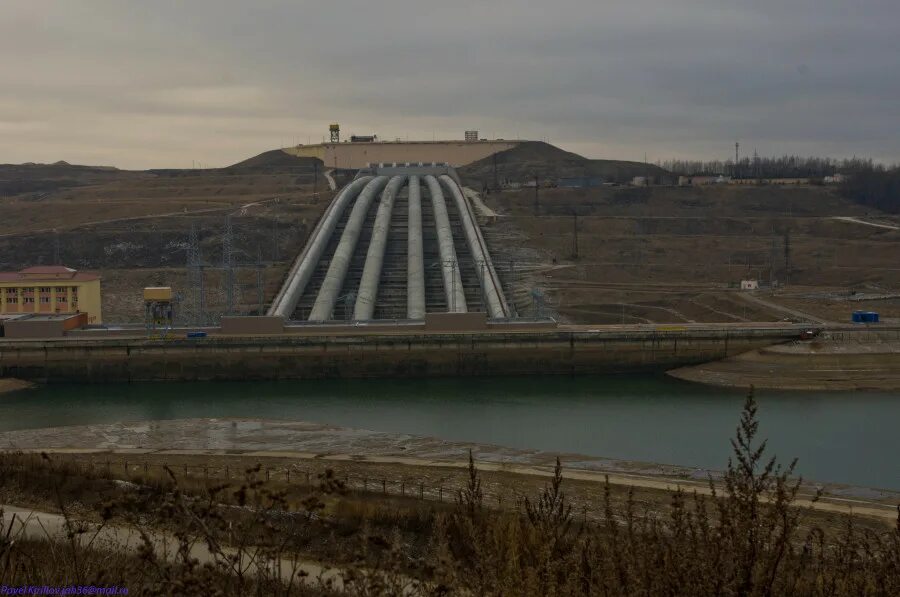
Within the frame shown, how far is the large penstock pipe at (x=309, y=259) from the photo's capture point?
178 feet

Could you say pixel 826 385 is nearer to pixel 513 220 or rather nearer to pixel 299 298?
pixel 299 298

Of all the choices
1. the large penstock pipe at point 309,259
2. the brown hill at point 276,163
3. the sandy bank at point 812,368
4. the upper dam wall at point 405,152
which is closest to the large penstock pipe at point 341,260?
the large penstock pipe at point 309,259

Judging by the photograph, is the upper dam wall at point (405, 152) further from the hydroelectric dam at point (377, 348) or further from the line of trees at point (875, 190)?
the hydroelectric dam at point (377, 348)

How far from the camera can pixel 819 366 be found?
42.2m

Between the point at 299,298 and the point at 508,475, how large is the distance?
35.0 metres

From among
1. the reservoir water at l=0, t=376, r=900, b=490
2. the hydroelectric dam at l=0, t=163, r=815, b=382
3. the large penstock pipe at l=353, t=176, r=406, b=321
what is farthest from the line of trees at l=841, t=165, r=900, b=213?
the reservoir water at l=0, t=376, r=900, b=490

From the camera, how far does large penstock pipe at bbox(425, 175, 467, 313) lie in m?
53.2

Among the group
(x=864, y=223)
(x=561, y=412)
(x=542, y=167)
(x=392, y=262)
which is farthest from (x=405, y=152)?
(x=561, y=412)

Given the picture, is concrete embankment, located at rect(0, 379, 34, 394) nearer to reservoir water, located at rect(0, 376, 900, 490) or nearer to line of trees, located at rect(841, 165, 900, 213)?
reservoir water, located at rect(0, 376, 900, 490)

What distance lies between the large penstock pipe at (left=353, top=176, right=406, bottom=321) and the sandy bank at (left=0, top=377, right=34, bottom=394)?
49.3 feet

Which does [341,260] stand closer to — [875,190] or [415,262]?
[415,262]

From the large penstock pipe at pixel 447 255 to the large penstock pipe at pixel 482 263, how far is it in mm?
1070

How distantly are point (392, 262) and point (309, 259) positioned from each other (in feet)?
16.8

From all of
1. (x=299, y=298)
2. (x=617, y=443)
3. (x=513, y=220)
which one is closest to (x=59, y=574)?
(x=617, y=443)
